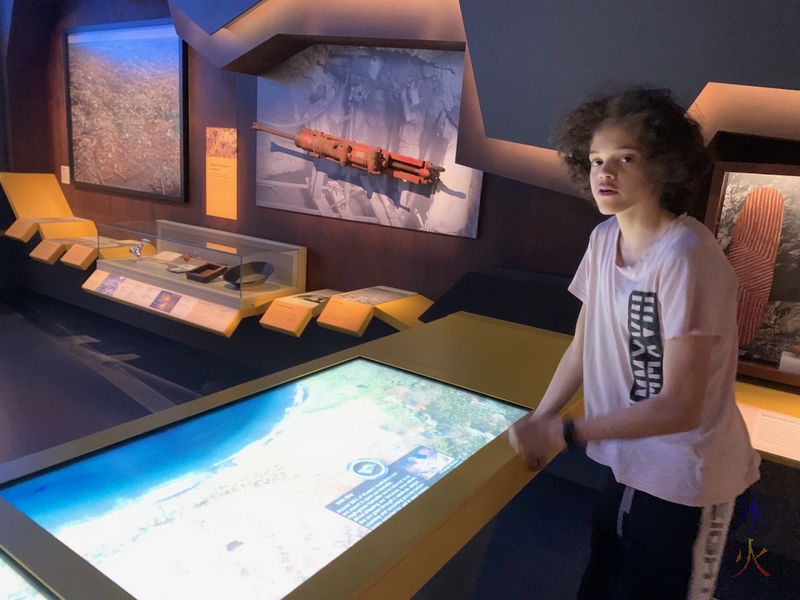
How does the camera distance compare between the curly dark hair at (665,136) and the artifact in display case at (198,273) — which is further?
the artifact in display case at (198,273)

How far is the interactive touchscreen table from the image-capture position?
0.71 meters

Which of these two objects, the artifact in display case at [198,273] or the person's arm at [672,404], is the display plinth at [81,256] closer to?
the artifact in display case at [198,273]

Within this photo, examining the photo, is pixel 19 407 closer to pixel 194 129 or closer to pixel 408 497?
pixel 194 129

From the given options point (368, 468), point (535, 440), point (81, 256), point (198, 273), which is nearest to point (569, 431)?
point (535, 440)

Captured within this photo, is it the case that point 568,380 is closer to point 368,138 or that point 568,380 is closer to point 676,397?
point 676,397

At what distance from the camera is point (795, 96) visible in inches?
59.4

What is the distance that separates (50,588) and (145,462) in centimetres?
29

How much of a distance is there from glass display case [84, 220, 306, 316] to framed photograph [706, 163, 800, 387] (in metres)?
1.99

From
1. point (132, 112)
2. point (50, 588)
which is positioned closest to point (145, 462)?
point (50, 588)

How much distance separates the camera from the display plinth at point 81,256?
11.8 feet

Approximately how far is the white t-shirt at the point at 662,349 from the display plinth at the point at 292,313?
161 centimetres

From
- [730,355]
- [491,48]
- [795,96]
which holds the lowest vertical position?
[730,355]

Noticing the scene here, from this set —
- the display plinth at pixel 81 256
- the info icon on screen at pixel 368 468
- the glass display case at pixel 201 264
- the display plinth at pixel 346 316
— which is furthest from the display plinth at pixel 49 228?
the info icon on screen at pixel 368 468

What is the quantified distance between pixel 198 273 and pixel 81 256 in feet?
3.90
